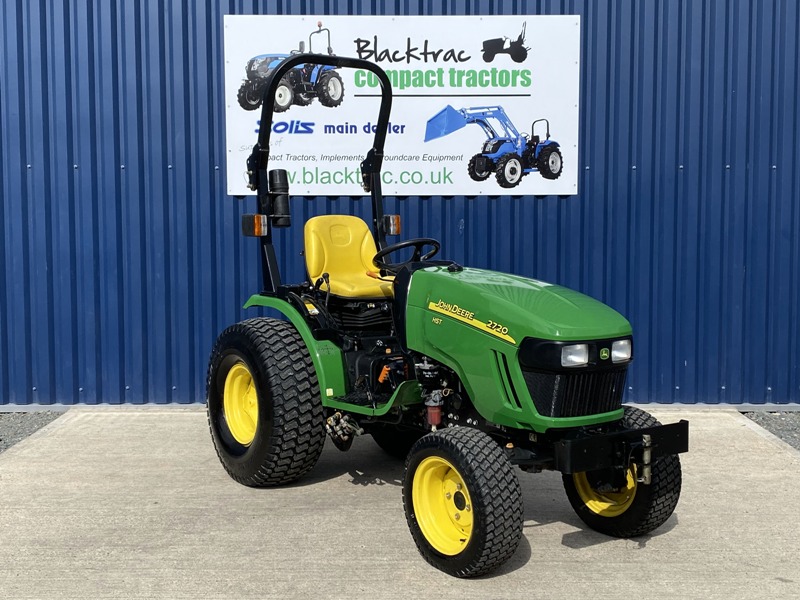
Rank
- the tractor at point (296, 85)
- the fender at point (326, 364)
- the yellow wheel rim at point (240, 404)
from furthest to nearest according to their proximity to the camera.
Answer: the tractor at point (296, 85) < the yellow wheel rim at point (240, 404) < the fender at point (326, 364)

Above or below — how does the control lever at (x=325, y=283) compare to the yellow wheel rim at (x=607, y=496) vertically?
above

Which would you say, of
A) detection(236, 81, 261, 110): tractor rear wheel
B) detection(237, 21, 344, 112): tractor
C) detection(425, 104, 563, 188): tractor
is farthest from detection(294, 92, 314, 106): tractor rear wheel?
detection(425, 104, 563, 188): tractor

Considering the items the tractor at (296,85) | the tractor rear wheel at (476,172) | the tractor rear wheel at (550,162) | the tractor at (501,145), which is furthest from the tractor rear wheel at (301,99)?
the tractor rear wheel at (550,162)

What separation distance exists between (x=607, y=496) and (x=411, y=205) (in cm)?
318

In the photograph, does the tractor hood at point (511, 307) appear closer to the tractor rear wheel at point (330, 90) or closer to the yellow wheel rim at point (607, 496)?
the yellow wheel rim at point (607, 496)

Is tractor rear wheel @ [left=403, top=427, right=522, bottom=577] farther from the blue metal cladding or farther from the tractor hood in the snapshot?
the blue metal cladding

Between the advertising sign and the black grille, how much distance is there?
3.15m

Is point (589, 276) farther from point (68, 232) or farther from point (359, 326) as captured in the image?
point (68, 232)

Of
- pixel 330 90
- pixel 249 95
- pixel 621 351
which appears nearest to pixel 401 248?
pixel 621 351

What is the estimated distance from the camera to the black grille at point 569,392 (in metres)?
3.65

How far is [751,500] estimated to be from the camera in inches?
181

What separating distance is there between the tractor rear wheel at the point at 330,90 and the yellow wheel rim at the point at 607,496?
360 centimetres

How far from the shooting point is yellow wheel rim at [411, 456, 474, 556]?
12.0 feet

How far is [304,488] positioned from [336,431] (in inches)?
16.8
